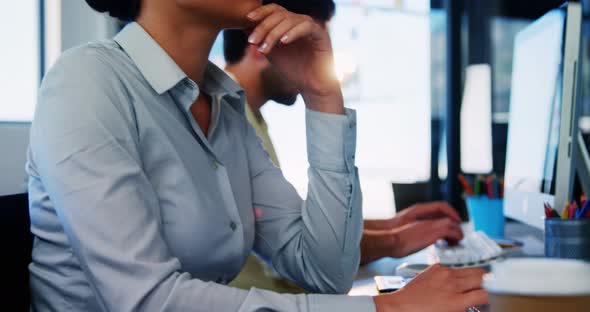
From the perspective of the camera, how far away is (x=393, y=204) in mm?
2617

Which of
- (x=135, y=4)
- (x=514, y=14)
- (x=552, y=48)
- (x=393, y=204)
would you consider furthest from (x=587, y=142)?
(x=514, y=14)

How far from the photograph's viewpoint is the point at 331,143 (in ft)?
3.49

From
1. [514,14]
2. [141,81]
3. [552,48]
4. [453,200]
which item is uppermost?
[514,14]

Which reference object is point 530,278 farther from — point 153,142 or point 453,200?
point 453,200

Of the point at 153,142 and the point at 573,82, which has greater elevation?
the point at 573,82

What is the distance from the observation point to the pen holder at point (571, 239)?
1.04 m

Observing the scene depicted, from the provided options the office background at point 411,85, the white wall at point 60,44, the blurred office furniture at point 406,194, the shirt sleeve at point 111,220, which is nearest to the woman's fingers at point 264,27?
the shirt sleeve at point 111,220

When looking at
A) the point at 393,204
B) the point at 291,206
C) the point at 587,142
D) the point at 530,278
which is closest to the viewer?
the point at 530,278

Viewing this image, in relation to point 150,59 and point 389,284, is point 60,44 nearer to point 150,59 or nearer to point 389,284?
point 150,59

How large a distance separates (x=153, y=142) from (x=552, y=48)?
0.98 metres

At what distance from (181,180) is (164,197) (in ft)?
0.12

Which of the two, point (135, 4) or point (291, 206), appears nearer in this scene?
point (135, 4)

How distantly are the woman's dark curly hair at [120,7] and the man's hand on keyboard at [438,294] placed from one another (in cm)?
67

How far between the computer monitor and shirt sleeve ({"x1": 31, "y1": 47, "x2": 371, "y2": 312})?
73cm
